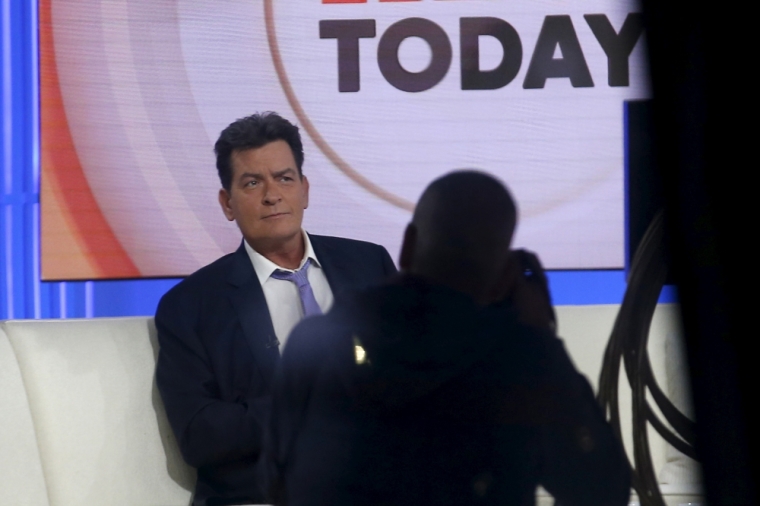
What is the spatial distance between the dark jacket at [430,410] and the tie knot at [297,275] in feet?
0.56

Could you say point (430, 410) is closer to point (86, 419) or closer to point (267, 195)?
point (267, 195)

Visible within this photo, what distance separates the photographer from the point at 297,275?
0.74m

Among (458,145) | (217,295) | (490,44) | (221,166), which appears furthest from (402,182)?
(217,295)

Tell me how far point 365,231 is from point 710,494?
128cm

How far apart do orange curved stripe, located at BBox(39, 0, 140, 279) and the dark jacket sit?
1294mm

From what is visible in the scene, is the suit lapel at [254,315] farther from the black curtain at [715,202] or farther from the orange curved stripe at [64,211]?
the orange curved stripe at [64,211]

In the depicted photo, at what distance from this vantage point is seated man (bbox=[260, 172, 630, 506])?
462mm

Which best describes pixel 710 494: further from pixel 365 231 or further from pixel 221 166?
pixel 365 231

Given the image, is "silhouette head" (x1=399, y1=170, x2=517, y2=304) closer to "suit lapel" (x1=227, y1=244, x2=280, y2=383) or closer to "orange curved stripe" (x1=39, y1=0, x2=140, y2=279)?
"suit lapel" (x1=227, y1=244, x2=280, y2=383)

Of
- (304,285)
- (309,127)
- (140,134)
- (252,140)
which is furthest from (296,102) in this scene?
(304,285)

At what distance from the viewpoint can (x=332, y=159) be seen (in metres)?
1.65

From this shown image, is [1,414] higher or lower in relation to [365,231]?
lower

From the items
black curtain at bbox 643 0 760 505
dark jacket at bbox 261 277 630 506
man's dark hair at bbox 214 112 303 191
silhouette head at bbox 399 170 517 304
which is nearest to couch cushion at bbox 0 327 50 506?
man's dark hair at bbox 214 112 303 191

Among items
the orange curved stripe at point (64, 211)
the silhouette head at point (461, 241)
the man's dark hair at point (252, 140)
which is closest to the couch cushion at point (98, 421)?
the man's dark hair at point (252, 140)
